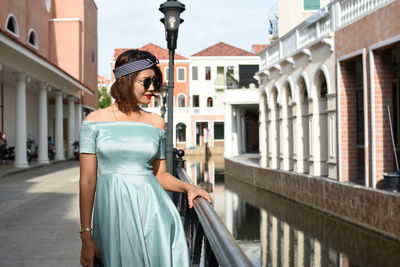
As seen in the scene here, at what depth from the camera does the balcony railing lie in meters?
11.6

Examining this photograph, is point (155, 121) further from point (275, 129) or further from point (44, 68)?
point (44, 68)

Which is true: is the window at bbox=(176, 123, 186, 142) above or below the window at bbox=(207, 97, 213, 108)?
below

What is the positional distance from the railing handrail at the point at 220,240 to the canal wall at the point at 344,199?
23.1 feet

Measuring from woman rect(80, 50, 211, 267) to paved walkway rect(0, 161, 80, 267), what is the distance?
131 inches

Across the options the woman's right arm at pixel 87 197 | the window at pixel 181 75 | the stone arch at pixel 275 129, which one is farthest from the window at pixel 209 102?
the woman's right arm at pixel 87 197

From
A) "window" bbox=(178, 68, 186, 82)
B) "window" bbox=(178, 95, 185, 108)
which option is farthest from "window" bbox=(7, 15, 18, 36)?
"window" bbox=(178, 95, 185, 108)

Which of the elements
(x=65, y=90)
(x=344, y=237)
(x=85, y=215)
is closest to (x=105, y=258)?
(x=85, y=215)

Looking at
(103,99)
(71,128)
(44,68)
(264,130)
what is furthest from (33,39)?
(103,99)

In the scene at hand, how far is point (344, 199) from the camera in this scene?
36.8ft

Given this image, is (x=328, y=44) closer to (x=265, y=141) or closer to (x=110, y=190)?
(x=265, y=141)

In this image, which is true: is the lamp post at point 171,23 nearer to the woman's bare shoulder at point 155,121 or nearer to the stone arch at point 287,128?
the woman's bare shoulder at point 155,121

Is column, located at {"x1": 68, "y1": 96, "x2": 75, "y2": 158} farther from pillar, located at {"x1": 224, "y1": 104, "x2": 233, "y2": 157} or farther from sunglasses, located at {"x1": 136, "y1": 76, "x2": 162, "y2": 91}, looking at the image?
sunglasses, located at {"x1": 136, "y1": 76, "x2": 162, "y2": 91}

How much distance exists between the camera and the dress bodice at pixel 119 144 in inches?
89.7

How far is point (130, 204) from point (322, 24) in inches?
495
